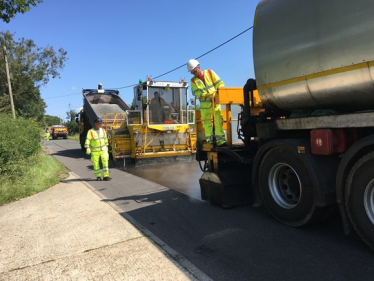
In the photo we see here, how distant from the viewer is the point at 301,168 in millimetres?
3535

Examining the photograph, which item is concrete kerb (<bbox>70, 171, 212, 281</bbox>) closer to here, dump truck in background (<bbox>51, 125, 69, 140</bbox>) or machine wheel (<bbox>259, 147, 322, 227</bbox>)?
machine wheel (<bbox>259, 147, 322, 227</bbox>)

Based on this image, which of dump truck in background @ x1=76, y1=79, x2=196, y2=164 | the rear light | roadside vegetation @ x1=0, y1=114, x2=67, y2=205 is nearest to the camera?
the rear light

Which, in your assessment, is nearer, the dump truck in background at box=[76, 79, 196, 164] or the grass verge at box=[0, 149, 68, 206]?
the grass verge at box=[0, 149, 68, 206]

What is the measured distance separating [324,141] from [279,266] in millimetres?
1371

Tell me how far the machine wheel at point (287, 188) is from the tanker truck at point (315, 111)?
12 millimetres

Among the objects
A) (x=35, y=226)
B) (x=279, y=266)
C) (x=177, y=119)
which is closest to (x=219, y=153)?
(x=279, y=266)

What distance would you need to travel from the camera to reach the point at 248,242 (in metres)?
3.49

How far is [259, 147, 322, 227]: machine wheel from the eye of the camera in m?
3.52

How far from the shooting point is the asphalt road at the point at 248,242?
280 centimetres

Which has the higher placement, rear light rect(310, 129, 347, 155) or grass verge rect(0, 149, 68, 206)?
rear light rect(310, 129, 347, 155)

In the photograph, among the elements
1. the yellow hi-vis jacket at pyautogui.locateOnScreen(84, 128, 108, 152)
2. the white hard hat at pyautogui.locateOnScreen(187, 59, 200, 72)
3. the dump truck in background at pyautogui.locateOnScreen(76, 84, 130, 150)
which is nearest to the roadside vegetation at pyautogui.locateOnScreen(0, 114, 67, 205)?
the yellow hi-vis jacket at pyautogui.locateOnScreen(84, 128, 108, 152)

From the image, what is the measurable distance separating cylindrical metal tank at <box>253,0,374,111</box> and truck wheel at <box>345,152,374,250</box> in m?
0.62

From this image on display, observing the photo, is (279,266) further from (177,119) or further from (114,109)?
(114,109)

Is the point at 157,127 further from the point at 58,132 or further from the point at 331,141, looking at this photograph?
the point at 58,132
